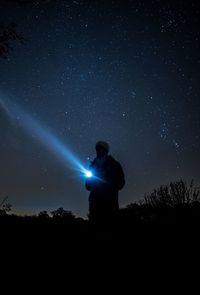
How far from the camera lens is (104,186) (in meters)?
6.85

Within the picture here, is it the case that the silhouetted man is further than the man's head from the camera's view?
No

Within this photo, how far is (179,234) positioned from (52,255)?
6.49 ft

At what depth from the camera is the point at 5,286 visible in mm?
2785

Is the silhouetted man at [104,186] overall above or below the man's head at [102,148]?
below

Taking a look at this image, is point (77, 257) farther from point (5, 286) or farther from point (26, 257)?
point (5, 286)

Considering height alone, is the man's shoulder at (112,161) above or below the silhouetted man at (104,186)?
above

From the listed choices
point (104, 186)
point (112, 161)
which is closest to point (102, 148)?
point (112, 161)

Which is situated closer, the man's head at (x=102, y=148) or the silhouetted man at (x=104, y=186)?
the silhouetted man at (x=104, y=186)

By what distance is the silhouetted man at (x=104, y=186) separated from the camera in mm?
6758

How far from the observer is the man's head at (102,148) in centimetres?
693

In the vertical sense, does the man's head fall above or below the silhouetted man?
above

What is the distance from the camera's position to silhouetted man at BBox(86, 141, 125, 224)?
6.76m

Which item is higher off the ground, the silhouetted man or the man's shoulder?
the man's shoulder

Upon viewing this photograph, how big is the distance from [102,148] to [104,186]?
0.84m
